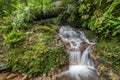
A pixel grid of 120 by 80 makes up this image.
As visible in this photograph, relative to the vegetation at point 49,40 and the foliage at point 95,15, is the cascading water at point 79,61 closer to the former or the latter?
the vegetation at point 49,40

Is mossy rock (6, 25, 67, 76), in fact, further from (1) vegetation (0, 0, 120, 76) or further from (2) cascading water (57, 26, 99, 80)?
(2) cascading water (57, 26, 99, 80)

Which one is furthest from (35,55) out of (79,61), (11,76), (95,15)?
(95,15)

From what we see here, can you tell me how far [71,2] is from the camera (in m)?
7.03

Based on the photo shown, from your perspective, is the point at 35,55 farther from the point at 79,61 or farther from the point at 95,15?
the point at 95,15

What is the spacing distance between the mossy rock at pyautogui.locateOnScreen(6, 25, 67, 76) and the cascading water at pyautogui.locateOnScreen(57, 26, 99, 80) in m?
0.35

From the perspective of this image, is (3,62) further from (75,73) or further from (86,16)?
(86,16)

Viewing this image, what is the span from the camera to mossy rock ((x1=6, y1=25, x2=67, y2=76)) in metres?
3.82

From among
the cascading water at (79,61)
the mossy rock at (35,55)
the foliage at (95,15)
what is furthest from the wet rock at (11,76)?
the foliage at (95,15)

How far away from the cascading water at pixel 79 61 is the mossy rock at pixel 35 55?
1.14 ft

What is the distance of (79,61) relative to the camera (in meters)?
4.32

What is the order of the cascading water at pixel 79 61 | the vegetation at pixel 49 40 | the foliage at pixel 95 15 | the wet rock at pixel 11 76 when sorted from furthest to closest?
1. the foliage at pixel 95 15
2. the vegetation at pixel 49 40
3. the cascading water at pixel 79 61
4. the wet rock at pixel 11 76

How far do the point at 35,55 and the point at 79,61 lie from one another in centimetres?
155

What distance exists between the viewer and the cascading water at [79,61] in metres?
3.72

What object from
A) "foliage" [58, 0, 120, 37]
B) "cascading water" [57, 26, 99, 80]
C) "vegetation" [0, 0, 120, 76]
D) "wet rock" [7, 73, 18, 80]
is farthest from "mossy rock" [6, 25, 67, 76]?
"foliage" [58, 0, 120, 37]
